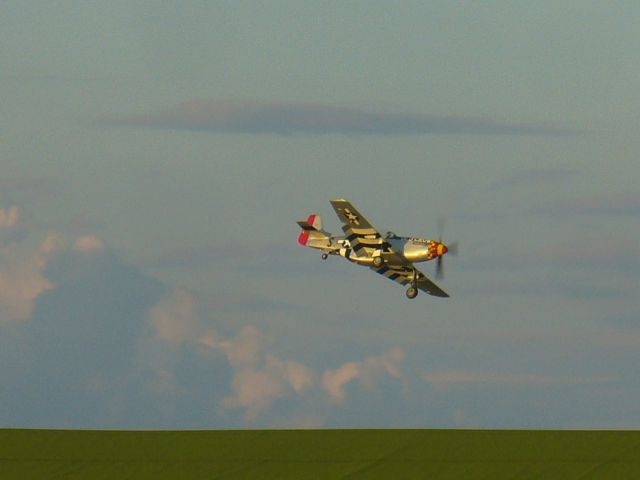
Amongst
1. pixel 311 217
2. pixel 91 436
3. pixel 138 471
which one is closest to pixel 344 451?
pixel 138 471

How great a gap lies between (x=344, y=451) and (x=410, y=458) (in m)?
2.58

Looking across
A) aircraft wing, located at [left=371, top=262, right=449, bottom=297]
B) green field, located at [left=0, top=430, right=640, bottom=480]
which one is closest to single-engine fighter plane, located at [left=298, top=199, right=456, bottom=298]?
aircraft wing, located at [left=371, top=262, right=449, bottom=297]

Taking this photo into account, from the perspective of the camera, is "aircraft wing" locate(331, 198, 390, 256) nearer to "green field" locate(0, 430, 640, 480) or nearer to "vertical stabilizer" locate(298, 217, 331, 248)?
"vertical stabilizer" locate(298, 217, 331, 248)

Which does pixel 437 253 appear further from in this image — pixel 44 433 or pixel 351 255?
pixel 44 433

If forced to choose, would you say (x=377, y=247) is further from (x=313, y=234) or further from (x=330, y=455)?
(x=330, y=455)

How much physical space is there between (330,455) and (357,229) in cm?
3843

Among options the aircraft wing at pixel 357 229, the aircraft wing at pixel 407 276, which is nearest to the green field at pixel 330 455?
the aircraft wing at pixel 357 229

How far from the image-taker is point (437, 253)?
8475cm

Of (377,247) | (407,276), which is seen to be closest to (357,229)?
(377,247)

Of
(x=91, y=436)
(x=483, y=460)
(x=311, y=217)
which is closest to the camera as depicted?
(x=483, y=460)

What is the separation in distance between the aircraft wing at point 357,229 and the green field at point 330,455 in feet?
112

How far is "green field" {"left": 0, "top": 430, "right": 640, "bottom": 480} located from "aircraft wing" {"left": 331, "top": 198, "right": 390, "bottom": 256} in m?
34.2

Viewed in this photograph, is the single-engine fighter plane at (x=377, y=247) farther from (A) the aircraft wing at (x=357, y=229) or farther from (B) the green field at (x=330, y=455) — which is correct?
(B) the green field at (x=330, y=455)

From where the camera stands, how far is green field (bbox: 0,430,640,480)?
44.3 m
